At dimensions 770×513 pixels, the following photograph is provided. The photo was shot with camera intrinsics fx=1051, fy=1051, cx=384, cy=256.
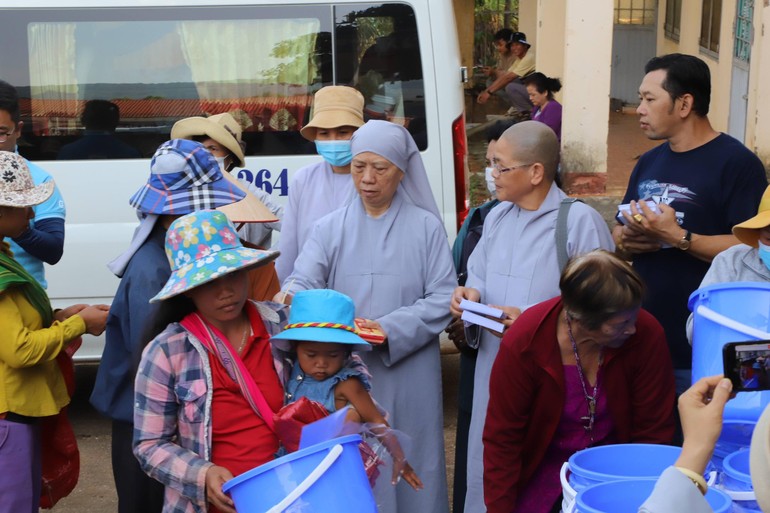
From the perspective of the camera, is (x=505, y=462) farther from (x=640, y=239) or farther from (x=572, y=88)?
(x=572, y=88)

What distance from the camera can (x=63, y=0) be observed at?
6324 mm

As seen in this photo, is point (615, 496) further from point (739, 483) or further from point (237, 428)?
point (237, 428)

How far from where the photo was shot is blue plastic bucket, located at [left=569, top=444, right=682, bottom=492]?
2.88 m

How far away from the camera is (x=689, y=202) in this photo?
4195mm

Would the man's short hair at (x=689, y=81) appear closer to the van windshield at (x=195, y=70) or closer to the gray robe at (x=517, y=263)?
the gray robe at (x=517, y=263)

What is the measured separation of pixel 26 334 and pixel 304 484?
1.62 metres

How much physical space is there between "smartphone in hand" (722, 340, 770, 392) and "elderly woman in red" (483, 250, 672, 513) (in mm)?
1008

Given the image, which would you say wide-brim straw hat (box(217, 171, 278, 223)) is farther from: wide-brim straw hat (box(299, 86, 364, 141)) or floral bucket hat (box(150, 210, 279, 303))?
wide-brim straw hat (box(299, 86, 364, 141))

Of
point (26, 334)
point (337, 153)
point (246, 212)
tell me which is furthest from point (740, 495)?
point (337, 153)

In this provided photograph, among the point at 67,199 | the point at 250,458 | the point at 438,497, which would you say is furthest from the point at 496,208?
the point at 67,199

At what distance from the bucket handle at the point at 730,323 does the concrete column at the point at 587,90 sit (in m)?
8.50

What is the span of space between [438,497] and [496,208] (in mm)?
1236

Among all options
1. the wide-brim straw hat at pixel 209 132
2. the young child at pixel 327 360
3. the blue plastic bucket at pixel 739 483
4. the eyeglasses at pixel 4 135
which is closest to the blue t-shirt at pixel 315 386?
the young child at pixel 327 360

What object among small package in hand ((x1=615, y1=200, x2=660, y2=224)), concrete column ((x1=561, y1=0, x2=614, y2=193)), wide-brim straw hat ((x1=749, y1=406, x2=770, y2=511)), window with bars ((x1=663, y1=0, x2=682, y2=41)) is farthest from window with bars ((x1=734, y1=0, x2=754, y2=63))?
wide-brim straw hat ((x1=749, y1=406, x2=770, y2=511))
